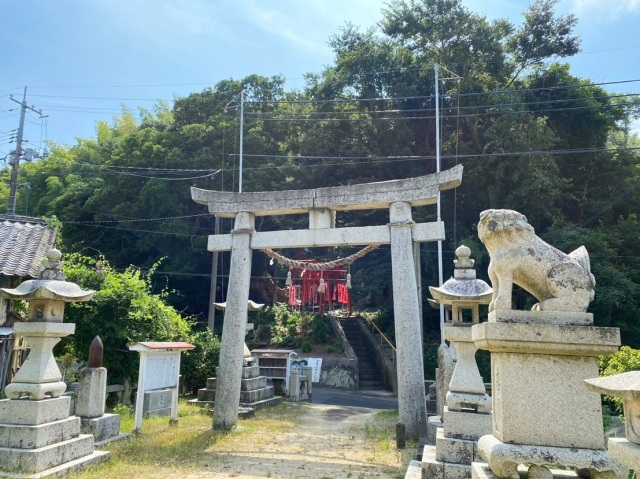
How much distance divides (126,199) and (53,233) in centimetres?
1226

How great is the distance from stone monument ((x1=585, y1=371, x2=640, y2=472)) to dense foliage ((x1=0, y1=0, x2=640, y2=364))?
1714cm

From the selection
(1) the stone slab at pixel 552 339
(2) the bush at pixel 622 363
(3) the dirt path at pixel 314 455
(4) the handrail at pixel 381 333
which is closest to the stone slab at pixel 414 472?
(3) the dirt path at pixel 314 455

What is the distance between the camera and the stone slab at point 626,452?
225 cm

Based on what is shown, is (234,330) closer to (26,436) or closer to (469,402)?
(26,436)

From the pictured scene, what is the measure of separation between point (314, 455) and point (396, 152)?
60.4ft

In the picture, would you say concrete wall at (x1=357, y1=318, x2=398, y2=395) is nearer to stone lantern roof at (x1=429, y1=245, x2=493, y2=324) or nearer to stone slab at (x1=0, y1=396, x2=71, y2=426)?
stone lantern roof at (x1=429, y1=245, x2=493, y2=324)

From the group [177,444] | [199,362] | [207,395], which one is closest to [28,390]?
[177,444]

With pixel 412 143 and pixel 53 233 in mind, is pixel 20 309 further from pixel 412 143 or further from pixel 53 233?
pixel 412 143

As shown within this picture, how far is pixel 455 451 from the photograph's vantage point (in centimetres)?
553

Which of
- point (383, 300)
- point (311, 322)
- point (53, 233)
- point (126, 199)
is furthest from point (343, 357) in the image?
point (126, 199)

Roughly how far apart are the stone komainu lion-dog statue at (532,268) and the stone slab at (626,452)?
116cm

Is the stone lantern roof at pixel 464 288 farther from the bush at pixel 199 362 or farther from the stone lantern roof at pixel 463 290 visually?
the bush at pixel 199 362

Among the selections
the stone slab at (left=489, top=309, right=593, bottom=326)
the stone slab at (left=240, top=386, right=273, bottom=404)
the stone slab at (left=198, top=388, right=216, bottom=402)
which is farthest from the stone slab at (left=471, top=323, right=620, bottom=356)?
the stone slab at (left=198, top=388, right=216, bottom=402)

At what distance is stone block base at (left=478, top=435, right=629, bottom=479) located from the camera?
2.99 m
